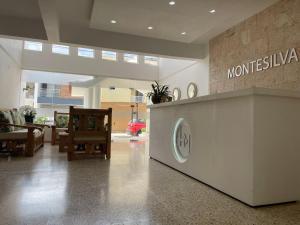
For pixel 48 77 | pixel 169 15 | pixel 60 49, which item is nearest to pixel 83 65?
pixel 60 49

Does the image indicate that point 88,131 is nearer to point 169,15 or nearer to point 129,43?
point 129,43

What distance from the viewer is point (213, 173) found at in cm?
287

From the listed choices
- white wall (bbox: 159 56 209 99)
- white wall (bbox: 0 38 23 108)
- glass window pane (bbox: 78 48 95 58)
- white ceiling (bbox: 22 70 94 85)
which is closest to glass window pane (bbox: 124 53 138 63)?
white wall (bbox: 159 56 209 99)

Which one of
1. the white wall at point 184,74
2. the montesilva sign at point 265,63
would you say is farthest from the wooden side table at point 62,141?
the montesilva sign at point 265,63

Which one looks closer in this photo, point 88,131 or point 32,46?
point 88,131

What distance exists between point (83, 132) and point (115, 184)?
2038 millimetres

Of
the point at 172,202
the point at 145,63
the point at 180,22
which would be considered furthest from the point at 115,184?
the point at 145,63

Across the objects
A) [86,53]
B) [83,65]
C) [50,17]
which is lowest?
[50,17]

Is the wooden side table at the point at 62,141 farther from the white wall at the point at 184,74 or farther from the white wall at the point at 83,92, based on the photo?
the white wall at the point at 83,92

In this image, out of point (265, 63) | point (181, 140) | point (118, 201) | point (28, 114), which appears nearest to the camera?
point (118, 201)

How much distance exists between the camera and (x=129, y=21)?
5.42 meters

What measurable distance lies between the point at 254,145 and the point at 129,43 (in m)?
5.01

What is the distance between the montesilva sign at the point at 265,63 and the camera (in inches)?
165

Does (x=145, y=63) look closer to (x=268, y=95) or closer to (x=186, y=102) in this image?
(x=186, y=102)
